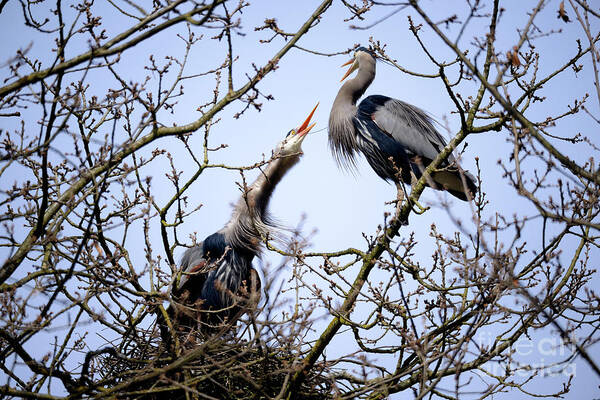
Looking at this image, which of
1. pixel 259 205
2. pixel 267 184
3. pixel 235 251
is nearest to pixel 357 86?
pixel 267 184

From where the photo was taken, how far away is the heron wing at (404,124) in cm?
634

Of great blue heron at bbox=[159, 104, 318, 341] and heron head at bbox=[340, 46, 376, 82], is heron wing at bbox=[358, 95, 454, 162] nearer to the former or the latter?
heron head at bbox=[340, 46, 376, 82]

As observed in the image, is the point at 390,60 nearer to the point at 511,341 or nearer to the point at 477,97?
the point at 477,97

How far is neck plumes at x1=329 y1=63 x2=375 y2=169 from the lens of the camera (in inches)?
263

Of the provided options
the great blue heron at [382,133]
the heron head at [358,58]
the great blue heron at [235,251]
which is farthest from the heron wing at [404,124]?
the great blue heron at [235,251]

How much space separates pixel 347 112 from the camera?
6.64 metres

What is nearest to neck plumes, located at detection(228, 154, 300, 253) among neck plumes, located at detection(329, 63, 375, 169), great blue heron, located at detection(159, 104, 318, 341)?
great blue heron, located at detection(159, 104, 318, 341)

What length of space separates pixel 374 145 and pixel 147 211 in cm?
335

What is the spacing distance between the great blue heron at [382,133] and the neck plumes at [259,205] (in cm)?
69

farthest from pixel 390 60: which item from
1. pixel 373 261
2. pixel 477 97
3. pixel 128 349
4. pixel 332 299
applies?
pixel 128 349

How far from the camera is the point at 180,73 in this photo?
3.70 meters

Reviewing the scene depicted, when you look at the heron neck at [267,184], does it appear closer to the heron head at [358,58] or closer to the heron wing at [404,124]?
the heron wing at [404,124]

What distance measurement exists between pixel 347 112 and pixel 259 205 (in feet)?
4.70

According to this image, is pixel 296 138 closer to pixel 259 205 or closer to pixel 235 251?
pixel 259 205
